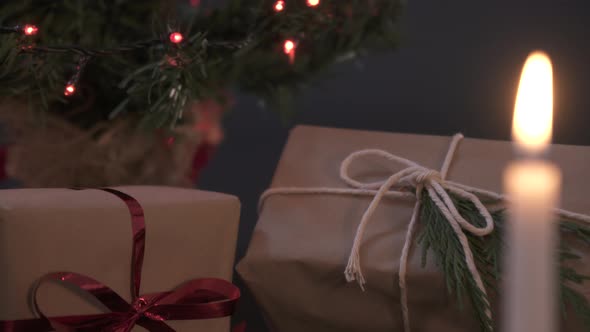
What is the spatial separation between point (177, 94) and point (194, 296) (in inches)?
9.9

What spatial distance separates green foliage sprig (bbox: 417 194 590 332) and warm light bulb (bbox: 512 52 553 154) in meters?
0.28

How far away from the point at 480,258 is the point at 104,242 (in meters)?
0.35

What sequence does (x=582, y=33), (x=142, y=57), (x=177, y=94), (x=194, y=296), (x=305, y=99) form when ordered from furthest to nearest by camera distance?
(x=305, y=99), (x=582, y=33), (x=142, y=57), (x=177, y=94), (x=194, y=296)

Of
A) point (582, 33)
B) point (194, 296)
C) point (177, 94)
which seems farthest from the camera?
point (582, 33)

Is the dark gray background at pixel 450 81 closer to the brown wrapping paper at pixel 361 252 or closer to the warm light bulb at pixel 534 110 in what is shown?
the brown wrapping paper at pixel 361 252

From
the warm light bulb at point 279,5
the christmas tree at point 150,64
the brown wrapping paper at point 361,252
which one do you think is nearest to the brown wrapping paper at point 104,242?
the brown wrapping paper at point 361,252

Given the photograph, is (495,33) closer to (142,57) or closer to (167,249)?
(142,57)

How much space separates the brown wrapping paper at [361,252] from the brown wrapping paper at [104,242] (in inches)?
2.5

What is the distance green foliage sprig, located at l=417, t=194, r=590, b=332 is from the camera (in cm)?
58

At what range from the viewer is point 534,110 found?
298 mm

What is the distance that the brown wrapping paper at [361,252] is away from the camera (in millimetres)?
638

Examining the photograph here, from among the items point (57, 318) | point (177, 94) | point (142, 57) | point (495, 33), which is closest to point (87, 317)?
point (57, 318)

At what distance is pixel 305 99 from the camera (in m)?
1.53

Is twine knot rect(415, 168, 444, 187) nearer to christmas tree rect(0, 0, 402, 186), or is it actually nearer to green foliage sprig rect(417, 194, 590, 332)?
green foliage sprig rect(417, 194, 590, 332)
